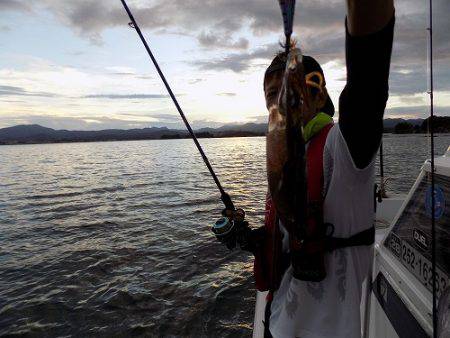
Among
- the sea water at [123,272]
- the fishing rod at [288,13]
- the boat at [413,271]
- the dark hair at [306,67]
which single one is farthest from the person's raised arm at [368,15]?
the sea water at [123,272]

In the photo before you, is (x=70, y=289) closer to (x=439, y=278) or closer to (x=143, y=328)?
(x=143, y=328)

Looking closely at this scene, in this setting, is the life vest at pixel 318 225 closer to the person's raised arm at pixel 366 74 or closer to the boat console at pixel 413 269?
the person's raised arm at pixel 366 74

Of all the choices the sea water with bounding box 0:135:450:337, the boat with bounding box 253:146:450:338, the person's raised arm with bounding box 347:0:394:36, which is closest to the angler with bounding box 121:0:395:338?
the person's raised arm with bounding box 347:0:394:36

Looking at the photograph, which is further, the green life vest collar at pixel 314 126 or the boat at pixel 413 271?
the boat at pixel 413 271

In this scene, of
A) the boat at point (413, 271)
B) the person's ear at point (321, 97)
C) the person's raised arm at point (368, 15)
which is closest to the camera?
the person's raised arm at point (368, 15)

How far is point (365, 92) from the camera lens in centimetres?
151

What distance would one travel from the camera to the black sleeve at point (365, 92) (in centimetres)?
143

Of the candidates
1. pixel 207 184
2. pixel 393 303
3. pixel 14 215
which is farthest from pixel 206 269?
pixel 207 184

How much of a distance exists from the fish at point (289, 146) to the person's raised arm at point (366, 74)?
0.22 m

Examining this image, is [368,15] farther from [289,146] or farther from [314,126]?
[314,126]

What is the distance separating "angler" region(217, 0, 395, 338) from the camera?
1.44m

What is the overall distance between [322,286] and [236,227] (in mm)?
1024

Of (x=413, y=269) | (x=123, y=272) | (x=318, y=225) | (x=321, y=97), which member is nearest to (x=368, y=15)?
(x=321, y=97)

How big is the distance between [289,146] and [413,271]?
7.59 feet
